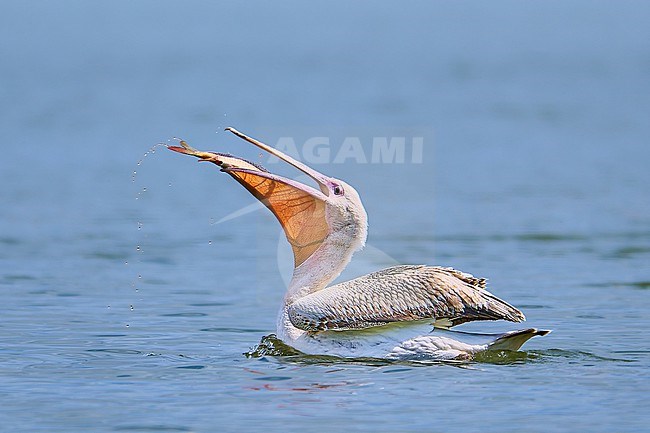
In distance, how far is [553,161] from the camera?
67.2 ft

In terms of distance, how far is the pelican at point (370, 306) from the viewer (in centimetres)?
870

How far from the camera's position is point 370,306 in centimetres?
871

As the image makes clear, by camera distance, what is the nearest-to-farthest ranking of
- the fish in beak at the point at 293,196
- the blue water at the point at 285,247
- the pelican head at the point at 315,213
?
the blue water at the point at 285,247 < the fish in beak at the point at 293,196 < the pelican head at the point at 315,213

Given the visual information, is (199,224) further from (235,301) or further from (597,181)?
(597,181)

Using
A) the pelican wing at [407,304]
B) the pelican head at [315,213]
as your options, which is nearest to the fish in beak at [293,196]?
the pelican head at [315,213]

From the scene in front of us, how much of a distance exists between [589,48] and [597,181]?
142 ft

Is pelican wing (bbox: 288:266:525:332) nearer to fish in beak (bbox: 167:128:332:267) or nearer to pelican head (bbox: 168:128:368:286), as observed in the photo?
pelican head (bbox: 168:128:368:286)

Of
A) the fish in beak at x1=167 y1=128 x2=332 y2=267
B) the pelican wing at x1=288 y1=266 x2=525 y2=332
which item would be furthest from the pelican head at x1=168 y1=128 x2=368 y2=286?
the pelican wing at x1=288 y1=266 x2=525 y2=332

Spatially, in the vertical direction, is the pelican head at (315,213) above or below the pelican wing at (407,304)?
above

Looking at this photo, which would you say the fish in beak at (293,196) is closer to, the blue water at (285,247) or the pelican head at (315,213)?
the pelican head at (315,213)

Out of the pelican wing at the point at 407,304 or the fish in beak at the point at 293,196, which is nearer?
the pelican wing at the point at 407,304

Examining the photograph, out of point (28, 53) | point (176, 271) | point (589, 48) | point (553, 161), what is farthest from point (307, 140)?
point (589, 48)

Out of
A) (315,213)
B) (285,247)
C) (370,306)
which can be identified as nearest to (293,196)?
(315,213)

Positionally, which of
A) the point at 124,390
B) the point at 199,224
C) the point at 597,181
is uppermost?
the point at 597,181
